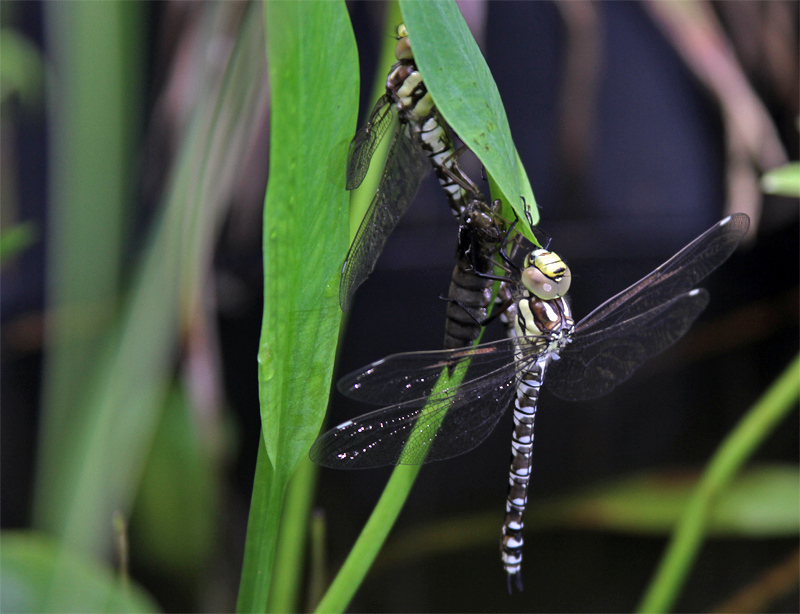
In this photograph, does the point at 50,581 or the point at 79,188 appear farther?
the point at 79,188

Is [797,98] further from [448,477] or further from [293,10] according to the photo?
[293,10]

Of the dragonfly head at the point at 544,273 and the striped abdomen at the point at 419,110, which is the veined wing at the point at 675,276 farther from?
the striped abdomen at the point at 419,110

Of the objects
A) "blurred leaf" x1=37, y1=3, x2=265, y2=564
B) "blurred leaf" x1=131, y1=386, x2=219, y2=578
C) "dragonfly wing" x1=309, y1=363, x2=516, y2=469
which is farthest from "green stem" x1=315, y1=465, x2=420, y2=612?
"blurred leaf" x1=131, y1=386, x2=219, y2=578

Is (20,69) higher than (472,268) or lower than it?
higher

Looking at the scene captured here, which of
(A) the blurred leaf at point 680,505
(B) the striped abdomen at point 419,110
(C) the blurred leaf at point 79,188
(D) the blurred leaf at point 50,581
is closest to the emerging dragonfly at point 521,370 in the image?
(B) the striped abdomen at point 419,110

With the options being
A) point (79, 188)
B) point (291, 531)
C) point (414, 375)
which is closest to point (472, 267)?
point (414, 375)

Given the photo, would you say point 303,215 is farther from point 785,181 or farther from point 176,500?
point 176,500

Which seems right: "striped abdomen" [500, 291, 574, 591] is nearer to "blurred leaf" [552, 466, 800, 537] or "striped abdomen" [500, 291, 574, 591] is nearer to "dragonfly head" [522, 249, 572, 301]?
"dragonfly head" [522, 249, 572, 301]

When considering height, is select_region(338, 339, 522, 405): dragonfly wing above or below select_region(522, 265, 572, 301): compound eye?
below
